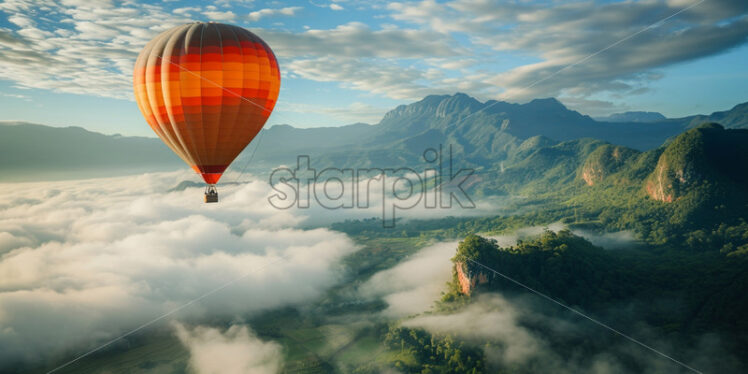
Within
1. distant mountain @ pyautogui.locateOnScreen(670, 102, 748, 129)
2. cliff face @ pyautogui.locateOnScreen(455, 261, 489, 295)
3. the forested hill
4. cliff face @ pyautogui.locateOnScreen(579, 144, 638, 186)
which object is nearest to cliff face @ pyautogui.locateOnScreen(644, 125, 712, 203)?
the forested hill

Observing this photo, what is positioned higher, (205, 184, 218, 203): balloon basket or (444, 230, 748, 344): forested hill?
(205, 184, 218, 203): balloon basket

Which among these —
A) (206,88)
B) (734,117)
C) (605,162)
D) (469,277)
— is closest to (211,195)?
(206,88)

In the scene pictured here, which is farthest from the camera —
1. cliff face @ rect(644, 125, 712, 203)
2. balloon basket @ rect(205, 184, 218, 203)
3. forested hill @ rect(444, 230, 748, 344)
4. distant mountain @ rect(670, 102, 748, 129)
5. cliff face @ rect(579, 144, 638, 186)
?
distant mountain @ rect(670, 102, 748, 129)

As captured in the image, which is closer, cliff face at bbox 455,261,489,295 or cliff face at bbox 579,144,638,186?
cliff face at bbox 455,261,489,295

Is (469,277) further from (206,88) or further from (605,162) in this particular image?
(605,162)

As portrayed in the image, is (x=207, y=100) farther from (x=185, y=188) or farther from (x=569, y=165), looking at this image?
(x=185, y=188)

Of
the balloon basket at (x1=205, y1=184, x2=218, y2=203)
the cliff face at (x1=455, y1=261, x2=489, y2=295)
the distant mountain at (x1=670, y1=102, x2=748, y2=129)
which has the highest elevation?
the distant mountain at (x1=670, y1=102, x2=748, y2=129)

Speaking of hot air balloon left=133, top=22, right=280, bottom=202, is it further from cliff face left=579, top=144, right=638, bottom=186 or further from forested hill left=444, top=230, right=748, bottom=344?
cliff face left=579, top=144, right=638, bottom=186

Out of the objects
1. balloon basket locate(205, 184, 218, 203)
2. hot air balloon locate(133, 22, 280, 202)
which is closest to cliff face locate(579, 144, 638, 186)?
hot air balloon locate(133, 22, 280, 202)

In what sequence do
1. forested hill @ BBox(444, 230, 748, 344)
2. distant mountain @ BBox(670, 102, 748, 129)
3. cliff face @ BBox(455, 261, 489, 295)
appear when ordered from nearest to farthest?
1. forested hill @ BBox(444, 230, 748, 344)
2. cliff face @ BBox(455, 261, 489, 295)
3. distant mountain @ BBox(670, 102, 748, 129)

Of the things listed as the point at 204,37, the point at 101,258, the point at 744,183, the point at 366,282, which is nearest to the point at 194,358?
the point at 366,282

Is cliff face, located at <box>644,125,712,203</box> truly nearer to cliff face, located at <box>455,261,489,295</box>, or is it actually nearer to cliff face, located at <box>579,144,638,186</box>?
cliff face, located at <box>579,144,638,186</box>
